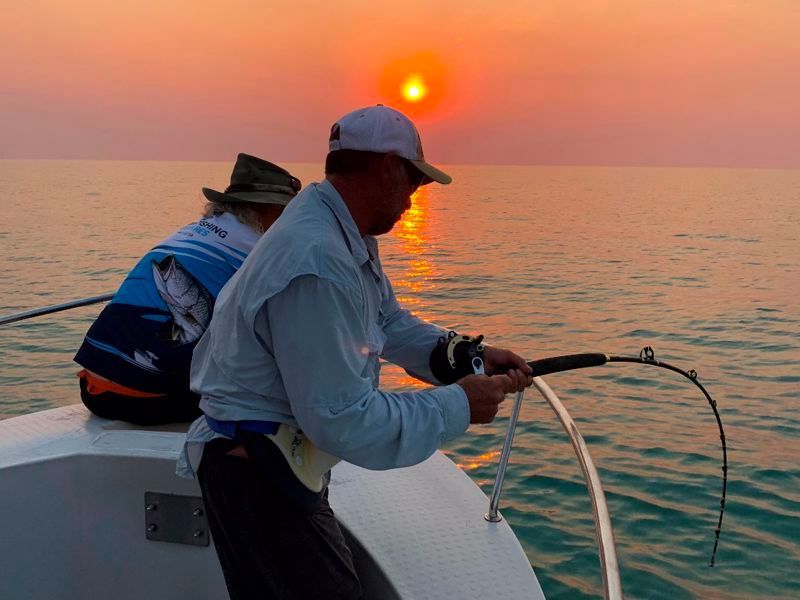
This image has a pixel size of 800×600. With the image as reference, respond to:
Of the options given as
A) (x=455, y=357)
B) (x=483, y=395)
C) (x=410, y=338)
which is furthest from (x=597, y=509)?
(x=410, y=338)

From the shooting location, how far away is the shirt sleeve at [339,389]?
5.50ft

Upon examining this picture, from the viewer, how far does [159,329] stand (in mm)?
2811

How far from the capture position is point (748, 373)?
9688 millimetres

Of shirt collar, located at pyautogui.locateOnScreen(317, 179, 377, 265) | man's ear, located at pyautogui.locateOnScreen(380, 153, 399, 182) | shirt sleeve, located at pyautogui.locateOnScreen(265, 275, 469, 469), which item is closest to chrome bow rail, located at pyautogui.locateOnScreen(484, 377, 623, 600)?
shirt sleeve, located at pyautogui.locateOnScreen(265, 275, 469, 469)

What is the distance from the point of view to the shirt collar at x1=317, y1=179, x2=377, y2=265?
1.84 metres

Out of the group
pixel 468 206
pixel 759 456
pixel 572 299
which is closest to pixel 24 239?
pixel 572 299

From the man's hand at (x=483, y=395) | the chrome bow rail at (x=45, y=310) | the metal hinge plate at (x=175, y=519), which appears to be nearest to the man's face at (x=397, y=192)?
the man's hand at (x=483, y=395)

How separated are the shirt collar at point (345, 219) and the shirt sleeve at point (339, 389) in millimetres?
148

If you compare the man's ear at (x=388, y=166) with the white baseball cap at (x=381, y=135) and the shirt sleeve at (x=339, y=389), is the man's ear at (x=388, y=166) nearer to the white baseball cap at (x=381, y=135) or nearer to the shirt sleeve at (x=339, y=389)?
the white baseball cap at (x=381, y=135)

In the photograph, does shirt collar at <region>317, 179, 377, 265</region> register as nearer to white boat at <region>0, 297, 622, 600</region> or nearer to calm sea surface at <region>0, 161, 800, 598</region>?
white boat at <region>0, 297, 622, 600</region>

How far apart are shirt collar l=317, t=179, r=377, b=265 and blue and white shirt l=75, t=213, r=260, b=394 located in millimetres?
1120

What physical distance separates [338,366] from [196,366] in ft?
1.65

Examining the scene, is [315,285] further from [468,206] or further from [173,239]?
[468,206]

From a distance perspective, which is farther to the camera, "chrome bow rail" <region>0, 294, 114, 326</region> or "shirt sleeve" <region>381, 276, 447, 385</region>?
"chrome bow rail" <region>0, 294, 114, 326</region>
